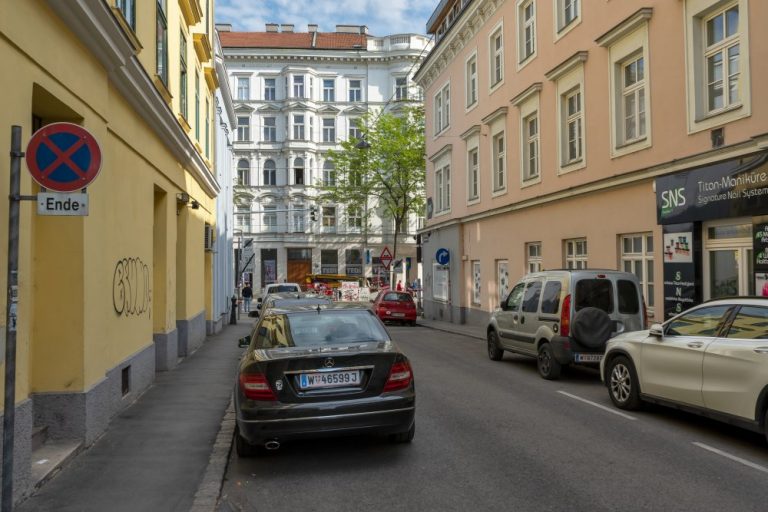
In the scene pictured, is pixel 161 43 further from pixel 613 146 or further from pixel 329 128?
pixel 329 128

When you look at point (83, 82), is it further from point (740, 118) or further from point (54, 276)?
point (740, 118)

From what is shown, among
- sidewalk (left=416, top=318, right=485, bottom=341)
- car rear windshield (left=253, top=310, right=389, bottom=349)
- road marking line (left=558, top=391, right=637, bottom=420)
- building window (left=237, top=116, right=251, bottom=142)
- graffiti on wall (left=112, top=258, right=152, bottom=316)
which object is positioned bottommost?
sidewalk (left=416, top=318, right=485, bottom=341)

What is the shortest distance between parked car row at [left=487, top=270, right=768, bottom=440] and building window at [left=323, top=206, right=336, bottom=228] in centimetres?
4453

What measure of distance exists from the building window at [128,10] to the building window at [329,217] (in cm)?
4805

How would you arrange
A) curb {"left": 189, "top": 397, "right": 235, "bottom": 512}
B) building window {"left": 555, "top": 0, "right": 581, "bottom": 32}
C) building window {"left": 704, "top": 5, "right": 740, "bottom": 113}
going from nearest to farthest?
curb {"left": 189, "top": 397, "right": 235, "bottom": 512} < building window {"left": 704, "top": 5, "right": 740, "bottom": 113} < building window {"left": 555, "top": 0, "right": 581, "bottom": 32}

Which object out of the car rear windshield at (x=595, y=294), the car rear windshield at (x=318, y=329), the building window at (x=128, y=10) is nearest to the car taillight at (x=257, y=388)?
the car rear windshield at (x=318, y=329)

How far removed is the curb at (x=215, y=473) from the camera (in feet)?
16.5

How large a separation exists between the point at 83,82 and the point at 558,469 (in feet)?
20.0

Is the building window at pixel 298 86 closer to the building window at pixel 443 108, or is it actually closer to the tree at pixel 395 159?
the tree at pixel 395 159

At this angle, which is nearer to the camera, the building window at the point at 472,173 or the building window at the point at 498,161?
the building window at the point at 498,161

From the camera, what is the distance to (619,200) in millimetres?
15039

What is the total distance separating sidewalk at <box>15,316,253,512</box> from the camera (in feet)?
16.6

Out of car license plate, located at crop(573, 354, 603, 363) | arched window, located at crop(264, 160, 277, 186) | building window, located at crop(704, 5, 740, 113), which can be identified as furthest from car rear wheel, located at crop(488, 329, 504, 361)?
arched window, located at crop(264, 160, 277, 186)

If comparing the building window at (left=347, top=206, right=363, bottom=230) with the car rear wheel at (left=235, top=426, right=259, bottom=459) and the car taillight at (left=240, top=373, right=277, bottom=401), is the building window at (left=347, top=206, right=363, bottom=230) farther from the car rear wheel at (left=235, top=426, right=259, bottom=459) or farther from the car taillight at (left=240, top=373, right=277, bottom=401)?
the car taillight at (left=240, top=373, right=277, bottom=401)
